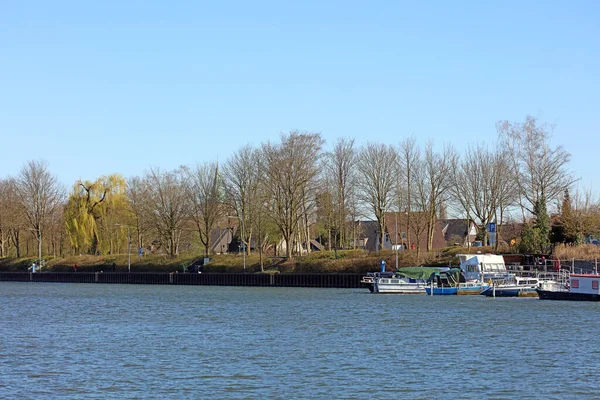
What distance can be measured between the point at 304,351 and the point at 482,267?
48.0m

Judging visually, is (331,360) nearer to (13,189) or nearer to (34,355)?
(34,355)

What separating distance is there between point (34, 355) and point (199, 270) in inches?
3452

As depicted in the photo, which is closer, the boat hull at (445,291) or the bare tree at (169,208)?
the boat hull at (445,291)

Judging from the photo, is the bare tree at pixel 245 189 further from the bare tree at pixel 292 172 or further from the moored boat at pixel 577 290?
the moored boat at pixel 577 290

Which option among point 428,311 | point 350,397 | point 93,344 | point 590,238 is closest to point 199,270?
point 590,238

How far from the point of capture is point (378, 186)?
368 ft

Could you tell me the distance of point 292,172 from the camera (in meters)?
112

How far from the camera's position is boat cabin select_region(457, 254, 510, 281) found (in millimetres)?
87062

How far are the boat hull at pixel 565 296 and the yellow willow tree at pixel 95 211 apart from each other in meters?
82.8

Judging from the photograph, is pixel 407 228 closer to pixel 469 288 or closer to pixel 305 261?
pixel 305 261

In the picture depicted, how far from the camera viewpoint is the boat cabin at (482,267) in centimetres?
8706

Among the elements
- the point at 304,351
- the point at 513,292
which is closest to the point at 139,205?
the point at 513,292

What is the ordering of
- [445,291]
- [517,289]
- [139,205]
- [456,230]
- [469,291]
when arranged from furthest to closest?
[456,230]
[139,205]
[445,291]
[469,291]
[517,289]

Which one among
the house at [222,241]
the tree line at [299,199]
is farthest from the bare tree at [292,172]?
the house at [222,241]
